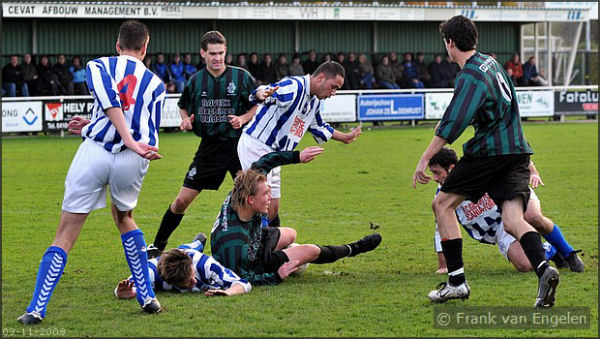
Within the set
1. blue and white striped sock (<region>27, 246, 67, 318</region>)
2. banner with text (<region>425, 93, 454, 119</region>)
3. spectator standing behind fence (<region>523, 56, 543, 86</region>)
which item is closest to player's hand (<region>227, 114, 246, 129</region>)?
blue and white striped sock (<region>27, 246, 67, 318</region>)

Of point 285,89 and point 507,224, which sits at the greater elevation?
point 285,89

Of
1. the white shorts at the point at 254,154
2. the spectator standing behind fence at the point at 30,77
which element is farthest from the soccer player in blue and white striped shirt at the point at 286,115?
the spectator standing behind fence at the point at 30,77

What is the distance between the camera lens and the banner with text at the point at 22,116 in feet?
75.0

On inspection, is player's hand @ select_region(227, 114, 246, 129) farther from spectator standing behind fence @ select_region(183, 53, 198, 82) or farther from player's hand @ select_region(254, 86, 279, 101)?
spectator standing behind fence @ select_region(183, 53, 198, 82)

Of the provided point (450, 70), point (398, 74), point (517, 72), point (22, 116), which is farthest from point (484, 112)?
point (517, 72)

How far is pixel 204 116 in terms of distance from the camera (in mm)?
8609

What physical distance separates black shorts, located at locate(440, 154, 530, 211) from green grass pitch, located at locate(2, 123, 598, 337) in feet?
Answer: 2.44

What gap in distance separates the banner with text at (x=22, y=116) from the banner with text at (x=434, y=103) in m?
11.0

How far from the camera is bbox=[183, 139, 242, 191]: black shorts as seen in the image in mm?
8594

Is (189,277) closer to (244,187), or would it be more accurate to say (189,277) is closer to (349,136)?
(244,187)

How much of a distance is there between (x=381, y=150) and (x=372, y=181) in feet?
17.2

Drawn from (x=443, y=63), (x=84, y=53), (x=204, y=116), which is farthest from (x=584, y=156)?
(x=84, y=53)

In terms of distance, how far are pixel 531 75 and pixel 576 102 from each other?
4214 millimetres

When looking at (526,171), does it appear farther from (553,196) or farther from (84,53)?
(84,53)
